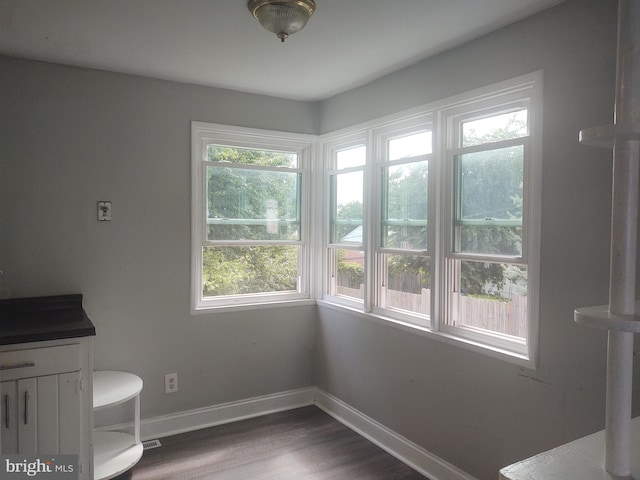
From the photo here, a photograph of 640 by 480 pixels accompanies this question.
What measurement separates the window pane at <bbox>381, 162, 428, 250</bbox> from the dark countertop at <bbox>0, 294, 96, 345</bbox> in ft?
6.20

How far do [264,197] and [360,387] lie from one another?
1.64 metres

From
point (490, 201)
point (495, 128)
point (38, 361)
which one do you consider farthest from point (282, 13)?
point (38, 361)

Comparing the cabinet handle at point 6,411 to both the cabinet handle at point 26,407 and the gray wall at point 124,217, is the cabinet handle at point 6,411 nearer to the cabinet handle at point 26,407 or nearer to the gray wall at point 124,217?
the cabinet handle at point 26,407

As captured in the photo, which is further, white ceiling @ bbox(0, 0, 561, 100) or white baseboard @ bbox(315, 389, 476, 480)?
white baseboard @ bbox(315, 389, 476, 480)

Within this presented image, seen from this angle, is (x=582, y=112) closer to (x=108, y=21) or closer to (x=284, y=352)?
(x=108, y=21)

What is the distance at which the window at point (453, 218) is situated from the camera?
219cm

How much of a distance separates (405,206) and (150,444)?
236cm

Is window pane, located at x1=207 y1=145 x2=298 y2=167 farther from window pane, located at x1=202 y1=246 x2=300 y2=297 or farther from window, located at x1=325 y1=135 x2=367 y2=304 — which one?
window pane, located at x1=202 y1=246 x2=300 y2=297

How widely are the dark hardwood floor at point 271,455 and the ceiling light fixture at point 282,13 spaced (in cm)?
247

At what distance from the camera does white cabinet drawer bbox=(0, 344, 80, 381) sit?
6.73 feet

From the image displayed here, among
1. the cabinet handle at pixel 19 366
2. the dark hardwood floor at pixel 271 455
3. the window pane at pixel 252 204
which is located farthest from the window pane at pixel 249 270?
the cabinet handle at pixel 19 366

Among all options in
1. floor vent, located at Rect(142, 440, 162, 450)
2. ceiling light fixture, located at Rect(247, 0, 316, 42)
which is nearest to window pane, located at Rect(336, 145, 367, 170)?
ceiling light fixture, located at Rect(247, 0, 316, 42)

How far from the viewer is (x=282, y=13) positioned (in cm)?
194

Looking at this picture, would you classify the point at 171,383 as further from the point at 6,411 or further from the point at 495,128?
the point at 495,128
